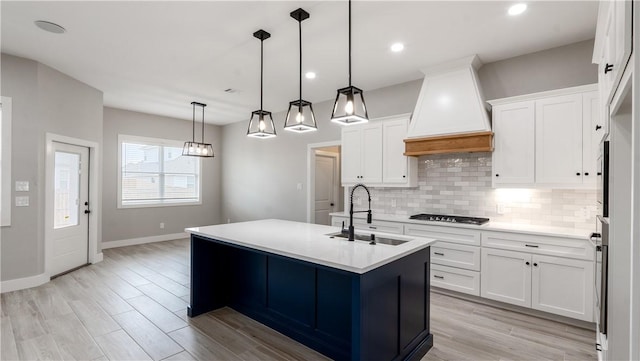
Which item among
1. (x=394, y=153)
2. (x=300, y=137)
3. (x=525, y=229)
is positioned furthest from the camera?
(x=300, y=137)

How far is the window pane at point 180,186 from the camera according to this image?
23.8 feet

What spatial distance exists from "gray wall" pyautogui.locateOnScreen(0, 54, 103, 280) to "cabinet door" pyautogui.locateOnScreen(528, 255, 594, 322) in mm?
5987

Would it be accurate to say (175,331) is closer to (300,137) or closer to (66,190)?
(66,190)

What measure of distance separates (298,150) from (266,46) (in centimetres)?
286

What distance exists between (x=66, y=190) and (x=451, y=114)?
5.63m

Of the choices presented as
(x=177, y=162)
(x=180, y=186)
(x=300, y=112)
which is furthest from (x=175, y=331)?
(x=177, y=162)

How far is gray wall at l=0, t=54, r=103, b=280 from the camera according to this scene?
385 centimetres

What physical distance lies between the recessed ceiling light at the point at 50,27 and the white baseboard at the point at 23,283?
306 centimetres

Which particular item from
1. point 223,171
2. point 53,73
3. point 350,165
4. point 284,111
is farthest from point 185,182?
point 350,165

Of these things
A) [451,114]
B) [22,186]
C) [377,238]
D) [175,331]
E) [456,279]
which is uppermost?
[451,114]

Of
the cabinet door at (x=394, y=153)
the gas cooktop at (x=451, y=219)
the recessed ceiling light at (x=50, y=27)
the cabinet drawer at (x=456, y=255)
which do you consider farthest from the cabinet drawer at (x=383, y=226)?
the recessed ceiling light at (x=50, y=27)

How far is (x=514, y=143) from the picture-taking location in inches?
138

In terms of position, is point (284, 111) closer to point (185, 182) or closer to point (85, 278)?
point (185, 182)

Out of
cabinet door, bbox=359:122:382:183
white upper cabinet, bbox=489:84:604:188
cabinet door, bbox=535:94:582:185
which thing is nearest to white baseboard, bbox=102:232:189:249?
cabinet door, bbox=359:122:382:183
